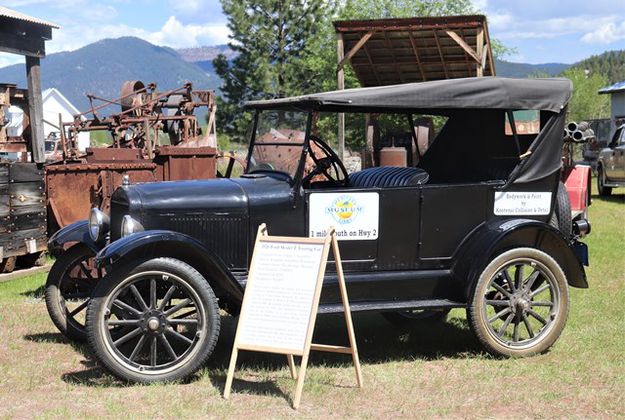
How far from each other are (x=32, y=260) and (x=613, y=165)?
579 inches

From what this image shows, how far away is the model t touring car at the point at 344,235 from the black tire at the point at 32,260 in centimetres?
390

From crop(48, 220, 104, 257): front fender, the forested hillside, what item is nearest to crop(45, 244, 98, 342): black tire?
crop(48, 220, 104, 257): front fender

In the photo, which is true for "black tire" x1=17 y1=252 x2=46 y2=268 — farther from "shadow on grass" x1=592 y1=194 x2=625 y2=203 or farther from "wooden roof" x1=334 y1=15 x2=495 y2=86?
"shadow on grass" x1=592 y1=194 x2=625 y2=203

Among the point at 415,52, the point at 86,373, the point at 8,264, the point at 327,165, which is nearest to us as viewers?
the point at 86,373

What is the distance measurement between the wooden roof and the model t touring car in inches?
445

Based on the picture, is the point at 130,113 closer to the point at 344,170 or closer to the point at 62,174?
the point at 62,174

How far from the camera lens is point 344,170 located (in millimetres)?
6215

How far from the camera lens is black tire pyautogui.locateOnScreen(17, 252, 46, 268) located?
10172 mm

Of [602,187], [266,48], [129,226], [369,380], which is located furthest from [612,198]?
[266,48]

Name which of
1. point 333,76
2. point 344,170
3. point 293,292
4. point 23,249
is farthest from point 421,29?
point 333,76

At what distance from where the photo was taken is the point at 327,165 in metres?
6.05

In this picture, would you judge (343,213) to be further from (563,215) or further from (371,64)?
(371,64)

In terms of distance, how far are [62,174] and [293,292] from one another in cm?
646

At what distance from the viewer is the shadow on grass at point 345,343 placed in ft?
17.5
